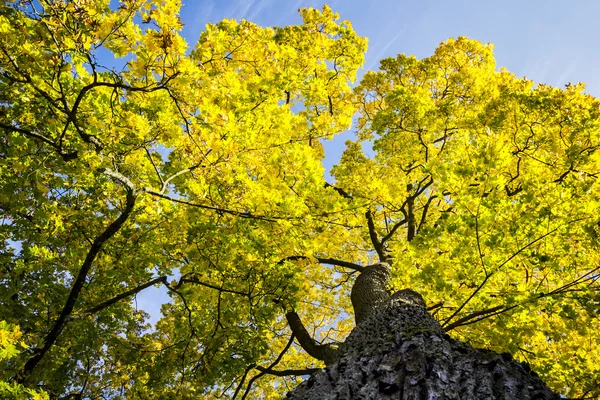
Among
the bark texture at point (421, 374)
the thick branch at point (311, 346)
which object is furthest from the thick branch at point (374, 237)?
the bark texture at point (421, 374)

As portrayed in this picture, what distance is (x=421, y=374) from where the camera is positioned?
2375 mm

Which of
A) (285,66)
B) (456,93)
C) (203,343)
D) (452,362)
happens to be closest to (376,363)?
(452,362)

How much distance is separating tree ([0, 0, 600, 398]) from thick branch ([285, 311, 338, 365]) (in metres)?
0.04

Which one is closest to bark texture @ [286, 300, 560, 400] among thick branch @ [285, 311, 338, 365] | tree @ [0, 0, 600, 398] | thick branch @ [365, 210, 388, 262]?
tree @ [0, 0, 600, 398]

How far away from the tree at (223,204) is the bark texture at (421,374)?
102 centimetres

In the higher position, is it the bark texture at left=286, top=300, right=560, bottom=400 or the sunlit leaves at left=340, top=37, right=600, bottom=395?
the sunlit leaves at left=340, top=37, right=600, bottom=395

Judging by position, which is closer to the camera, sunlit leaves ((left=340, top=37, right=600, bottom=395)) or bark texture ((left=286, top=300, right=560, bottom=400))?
bark texture ((left=286, top=300, right=560, bottom=400))

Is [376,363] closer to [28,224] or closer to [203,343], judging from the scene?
[203,343]

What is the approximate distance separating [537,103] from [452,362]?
5237 millimetres

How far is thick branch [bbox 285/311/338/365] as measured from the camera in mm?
6062

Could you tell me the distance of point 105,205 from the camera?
19.6ft

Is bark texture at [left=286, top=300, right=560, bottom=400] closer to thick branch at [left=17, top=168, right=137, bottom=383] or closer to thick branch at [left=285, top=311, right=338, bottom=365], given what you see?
thick branch at [left=17, top=168, right=137, bottom=383]

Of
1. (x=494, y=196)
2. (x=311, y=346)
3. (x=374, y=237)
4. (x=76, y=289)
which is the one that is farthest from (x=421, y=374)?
(x=374, y=237)

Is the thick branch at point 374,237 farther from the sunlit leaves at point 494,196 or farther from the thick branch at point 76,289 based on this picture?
the thick branch at point 76,289
